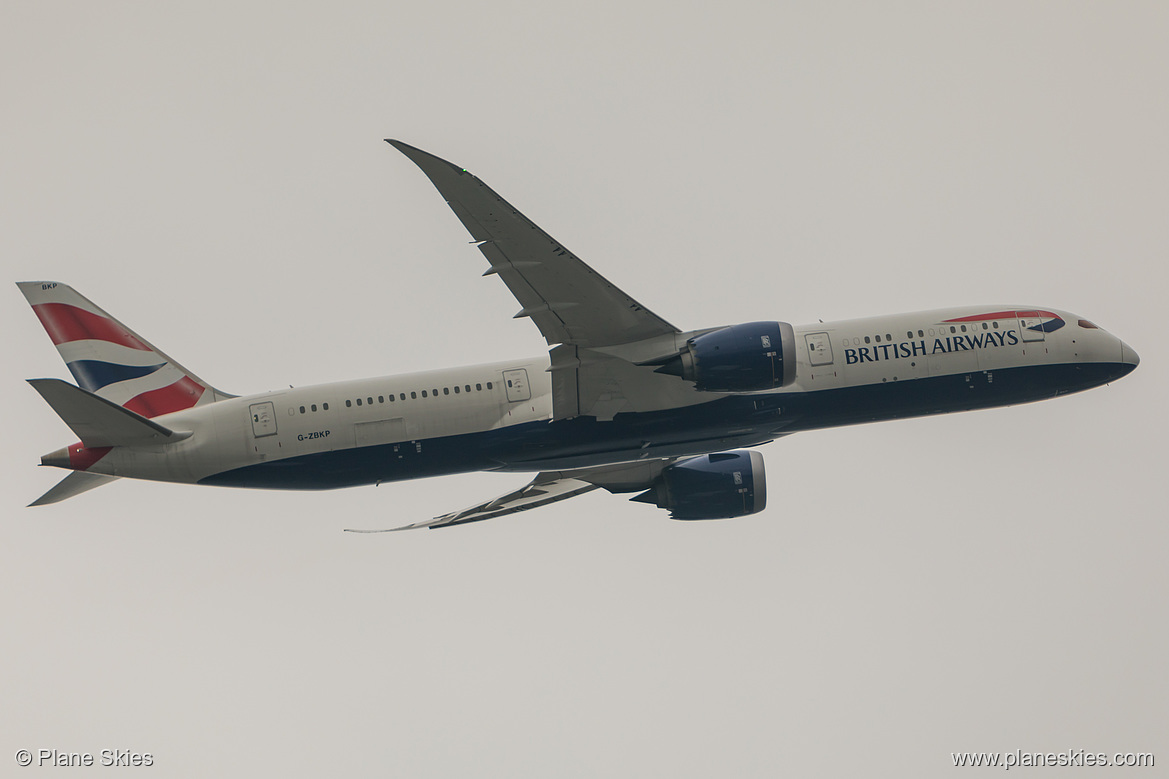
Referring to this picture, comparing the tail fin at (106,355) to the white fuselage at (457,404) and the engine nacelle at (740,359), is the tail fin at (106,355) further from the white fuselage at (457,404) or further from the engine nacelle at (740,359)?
the engine nacelle at (740,359)

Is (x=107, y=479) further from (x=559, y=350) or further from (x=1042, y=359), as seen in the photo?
(x=1042, y=359)

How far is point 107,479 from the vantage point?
32.6 metres

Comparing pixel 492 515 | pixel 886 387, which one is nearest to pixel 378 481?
pixel 492 515

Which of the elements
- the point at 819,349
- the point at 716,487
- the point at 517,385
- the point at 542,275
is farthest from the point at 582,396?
the point at 716,487

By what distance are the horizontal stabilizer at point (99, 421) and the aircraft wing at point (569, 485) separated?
9.57m

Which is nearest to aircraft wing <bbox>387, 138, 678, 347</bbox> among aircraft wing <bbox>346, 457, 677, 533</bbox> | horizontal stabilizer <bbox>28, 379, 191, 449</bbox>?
aircraft wing <bbox>346, 457, 677, 533</bbox>

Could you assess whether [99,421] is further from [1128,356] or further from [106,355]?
[1128,356]

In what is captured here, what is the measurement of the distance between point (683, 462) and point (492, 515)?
6741 mm

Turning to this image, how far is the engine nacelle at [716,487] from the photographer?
125 ft

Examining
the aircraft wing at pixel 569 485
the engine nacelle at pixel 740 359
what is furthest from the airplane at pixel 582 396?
the aircraft wing at pixel 569 485

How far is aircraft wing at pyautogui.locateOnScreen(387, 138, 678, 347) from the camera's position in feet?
91.4

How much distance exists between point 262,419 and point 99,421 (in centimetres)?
438

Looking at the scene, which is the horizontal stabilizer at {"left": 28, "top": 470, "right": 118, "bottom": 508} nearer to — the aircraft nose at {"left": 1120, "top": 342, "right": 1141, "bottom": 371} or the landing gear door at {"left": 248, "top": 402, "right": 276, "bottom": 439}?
the landing gear door at {"left": 248, "top": 402, "right": 276, "bottom": 439}

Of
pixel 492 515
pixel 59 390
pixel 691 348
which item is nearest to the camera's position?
pixel 59 390
